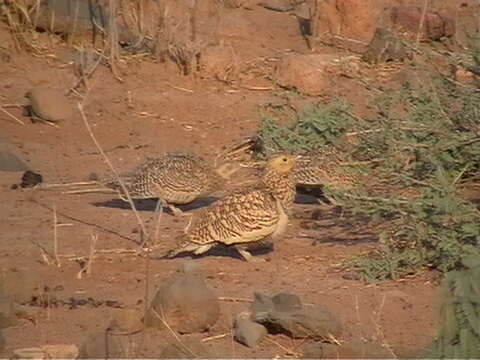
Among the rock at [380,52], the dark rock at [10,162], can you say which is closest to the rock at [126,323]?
the dark rock at [10,162]

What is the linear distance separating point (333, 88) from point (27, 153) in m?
2.98

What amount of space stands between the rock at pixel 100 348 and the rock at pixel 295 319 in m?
0.90

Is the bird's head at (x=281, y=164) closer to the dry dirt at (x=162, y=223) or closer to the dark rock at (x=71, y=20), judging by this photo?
the dry dirt at (x=162, y=223)

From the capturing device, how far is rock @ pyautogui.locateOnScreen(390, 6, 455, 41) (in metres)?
14.8

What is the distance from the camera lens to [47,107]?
40.1ft

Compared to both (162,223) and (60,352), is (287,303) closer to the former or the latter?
(60,352)

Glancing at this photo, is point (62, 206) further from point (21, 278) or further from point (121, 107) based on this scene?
point (121, 107)

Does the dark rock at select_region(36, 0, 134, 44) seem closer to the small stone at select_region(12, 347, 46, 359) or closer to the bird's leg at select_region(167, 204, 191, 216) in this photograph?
the bird's leg at select_region(167, 204, 191, 216)

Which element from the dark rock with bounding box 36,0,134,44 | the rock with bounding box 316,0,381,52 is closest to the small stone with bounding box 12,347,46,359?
the dark rock with bounding box 36,0,134,44

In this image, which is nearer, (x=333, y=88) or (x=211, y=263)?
(x=211, y=263)

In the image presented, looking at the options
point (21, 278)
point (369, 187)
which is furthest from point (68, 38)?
point (21, 278)

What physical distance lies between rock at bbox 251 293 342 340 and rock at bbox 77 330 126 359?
897 millimetres

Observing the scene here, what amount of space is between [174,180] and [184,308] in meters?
2.87

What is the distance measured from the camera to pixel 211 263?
859 cm
